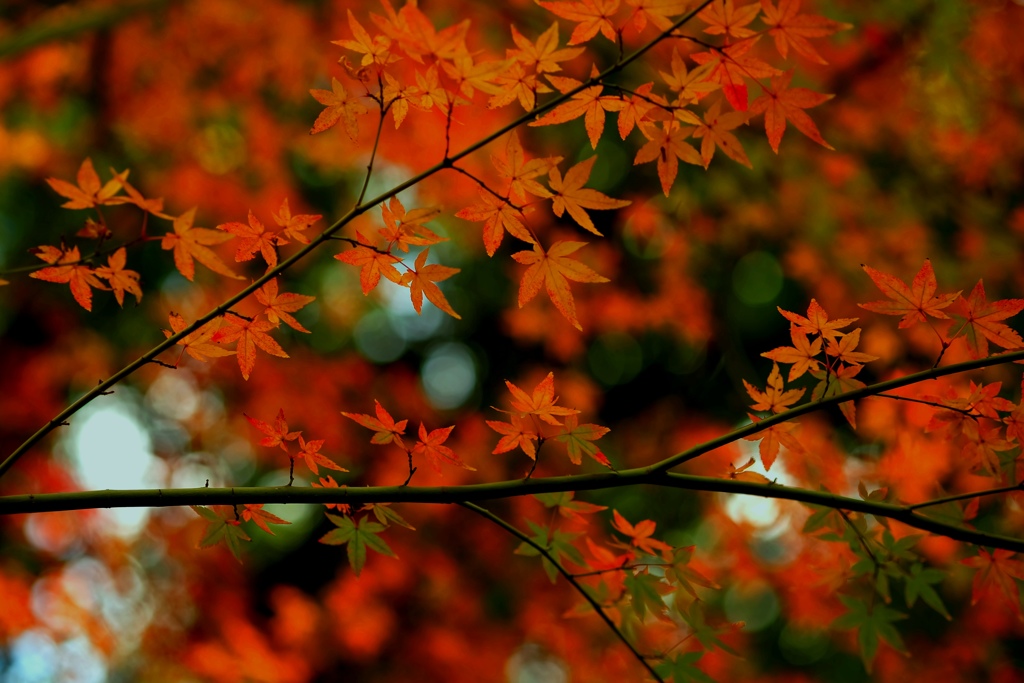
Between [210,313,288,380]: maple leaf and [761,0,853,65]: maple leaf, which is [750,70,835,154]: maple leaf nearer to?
[761,0,853,65]: maple leaf

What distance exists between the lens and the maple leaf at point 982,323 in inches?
36.1

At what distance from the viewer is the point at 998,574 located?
1082mm

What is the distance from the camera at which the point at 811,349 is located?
100 cm

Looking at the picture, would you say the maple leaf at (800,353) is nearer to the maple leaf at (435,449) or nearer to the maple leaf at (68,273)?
the maple leaf at (435,449)

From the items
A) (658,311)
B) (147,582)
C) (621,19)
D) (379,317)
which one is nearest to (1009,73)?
(621,19)

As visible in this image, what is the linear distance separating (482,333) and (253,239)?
5.50m

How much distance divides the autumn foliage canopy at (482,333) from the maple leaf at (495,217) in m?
0.01

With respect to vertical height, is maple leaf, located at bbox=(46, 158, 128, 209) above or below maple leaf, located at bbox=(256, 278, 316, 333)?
above

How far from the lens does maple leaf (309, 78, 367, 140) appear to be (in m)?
0.96

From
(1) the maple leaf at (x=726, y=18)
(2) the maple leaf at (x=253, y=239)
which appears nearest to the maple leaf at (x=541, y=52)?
(1) the maple leaf at (x=726, y=18)

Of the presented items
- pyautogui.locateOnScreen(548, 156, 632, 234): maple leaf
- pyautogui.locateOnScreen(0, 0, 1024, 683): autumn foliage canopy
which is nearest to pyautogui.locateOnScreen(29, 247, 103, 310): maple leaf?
pyautogui.locateOnScreen(0, 0, 1024, 683): autumn foliage canopy

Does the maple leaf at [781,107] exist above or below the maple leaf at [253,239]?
below

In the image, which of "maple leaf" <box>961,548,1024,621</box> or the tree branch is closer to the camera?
the tree branch

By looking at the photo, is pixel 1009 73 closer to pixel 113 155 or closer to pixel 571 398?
pixel 571 398
